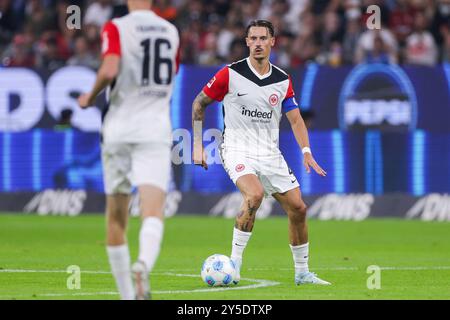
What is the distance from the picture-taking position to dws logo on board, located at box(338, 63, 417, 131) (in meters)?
22.7

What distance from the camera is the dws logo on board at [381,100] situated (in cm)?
2266

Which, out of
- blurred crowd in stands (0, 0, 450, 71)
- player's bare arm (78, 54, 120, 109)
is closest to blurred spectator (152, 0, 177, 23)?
blurred crowd in stands (0, 0, 450, 71)

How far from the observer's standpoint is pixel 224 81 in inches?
502

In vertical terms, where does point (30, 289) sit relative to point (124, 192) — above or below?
below

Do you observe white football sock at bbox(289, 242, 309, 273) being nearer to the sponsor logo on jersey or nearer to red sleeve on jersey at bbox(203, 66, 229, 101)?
the sponsor logo on jersey

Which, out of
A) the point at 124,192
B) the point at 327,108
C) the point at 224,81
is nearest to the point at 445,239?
the point at 327,108

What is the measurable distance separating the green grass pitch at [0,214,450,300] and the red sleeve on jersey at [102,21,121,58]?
2333mm

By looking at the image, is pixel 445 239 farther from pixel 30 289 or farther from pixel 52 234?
pixel 30 289

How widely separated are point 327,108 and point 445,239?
458 cm

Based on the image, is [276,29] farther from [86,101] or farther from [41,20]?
[86,101]

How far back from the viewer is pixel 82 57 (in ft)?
79.0

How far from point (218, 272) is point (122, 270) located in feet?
8.89

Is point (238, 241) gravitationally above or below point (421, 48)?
below

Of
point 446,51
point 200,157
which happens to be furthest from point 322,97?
point 200,157
